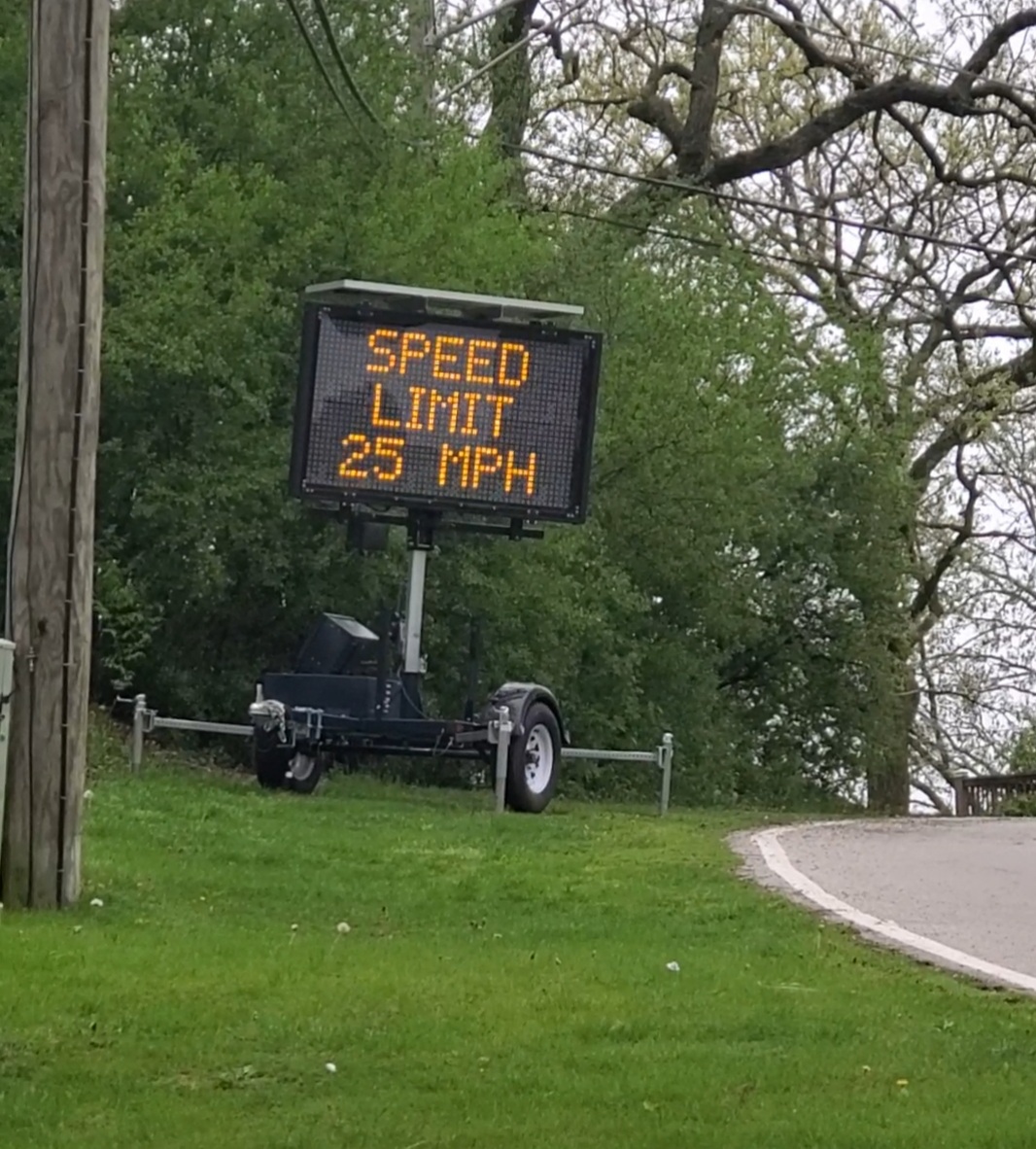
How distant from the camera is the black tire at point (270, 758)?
1720 cm

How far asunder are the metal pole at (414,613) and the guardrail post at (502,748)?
0.83 meters

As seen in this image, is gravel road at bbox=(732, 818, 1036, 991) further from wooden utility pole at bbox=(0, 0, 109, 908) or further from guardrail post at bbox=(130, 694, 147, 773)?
guardrail post at bbox=(130, 694, 147, 773)

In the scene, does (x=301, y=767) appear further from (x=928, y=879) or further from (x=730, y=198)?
(x=730, y=198)

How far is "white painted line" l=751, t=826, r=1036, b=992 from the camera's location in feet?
29.4

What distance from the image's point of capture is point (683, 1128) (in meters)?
6.16

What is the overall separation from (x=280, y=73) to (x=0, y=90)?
2806 millimetres

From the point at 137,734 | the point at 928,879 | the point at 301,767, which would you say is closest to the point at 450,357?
the point at 301,767

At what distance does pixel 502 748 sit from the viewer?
1684 centimetres

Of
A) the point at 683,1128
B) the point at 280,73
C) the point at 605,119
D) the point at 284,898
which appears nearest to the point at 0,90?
the point at 280,73

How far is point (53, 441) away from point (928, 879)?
5935 millimetres

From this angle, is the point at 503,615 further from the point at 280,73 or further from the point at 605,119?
the point at 605,119

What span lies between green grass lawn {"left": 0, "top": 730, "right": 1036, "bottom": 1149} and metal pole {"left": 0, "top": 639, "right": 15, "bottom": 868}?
0.60 m

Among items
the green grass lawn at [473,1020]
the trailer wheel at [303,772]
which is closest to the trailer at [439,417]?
the trailer wheel at [303,772]

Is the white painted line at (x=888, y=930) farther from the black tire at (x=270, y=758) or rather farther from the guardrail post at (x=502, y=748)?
the black tire at (x=270, y=758)
